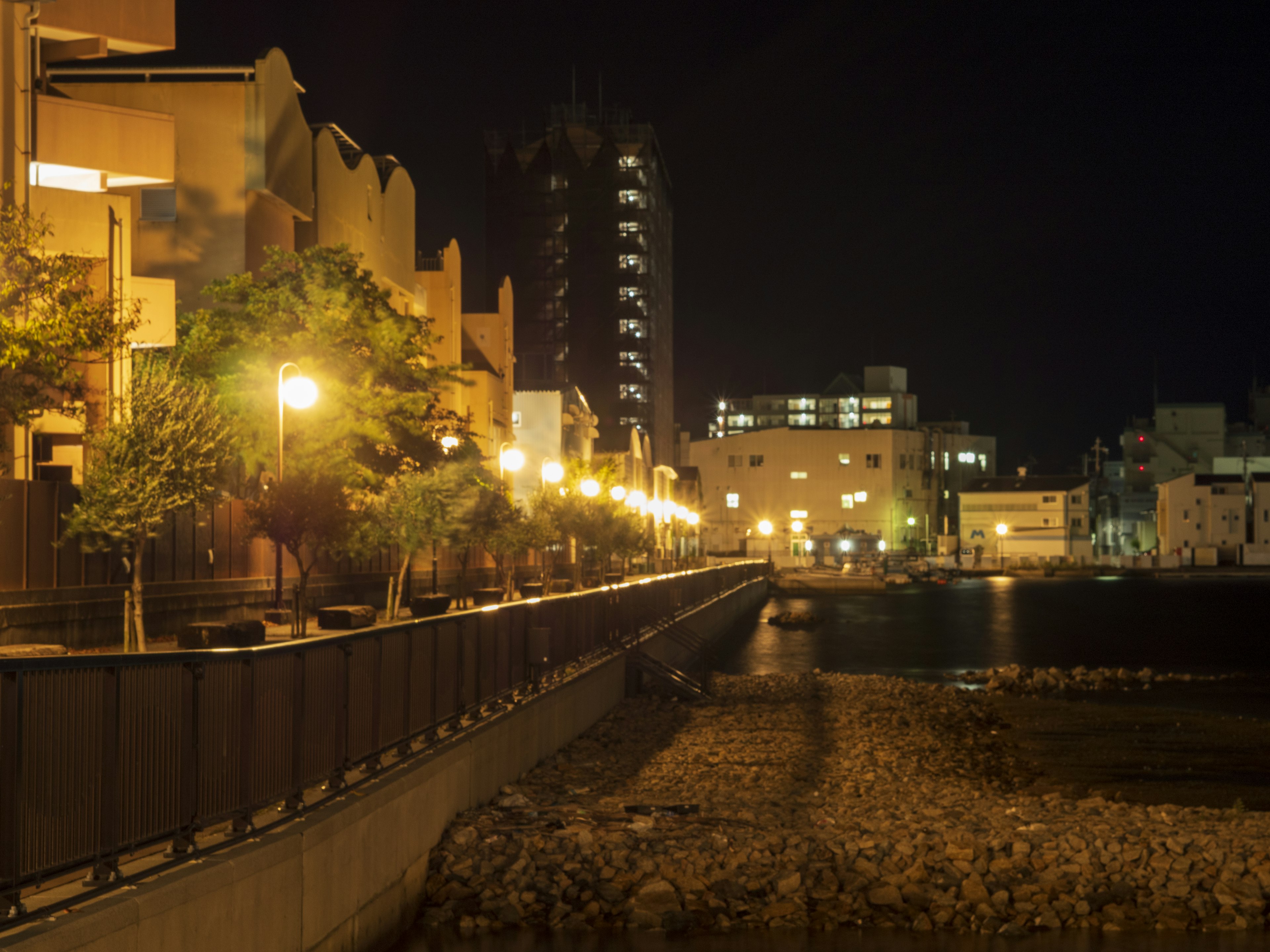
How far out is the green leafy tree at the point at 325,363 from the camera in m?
31.4

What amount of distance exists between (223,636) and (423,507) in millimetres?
18453

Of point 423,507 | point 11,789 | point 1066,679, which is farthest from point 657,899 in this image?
point 1066,679

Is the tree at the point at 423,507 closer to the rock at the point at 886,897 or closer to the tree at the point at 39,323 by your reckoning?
the tree at the point at 39,323

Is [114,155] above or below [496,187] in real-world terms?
below

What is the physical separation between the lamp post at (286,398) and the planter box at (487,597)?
996 centimetres

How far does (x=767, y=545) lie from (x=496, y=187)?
52.2m

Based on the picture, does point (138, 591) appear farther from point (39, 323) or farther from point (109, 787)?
point (109, 787)

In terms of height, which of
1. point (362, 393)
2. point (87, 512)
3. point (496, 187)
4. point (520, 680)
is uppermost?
point (496, 187)

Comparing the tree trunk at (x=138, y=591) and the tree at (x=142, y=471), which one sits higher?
the tree at (x=142, y=471)

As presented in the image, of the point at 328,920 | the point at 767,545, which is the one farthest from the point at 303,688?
the point at 767,545

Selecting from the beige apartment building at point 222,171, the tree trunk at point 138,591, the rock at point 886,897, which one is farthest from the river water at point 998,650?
the beige apartment building at point 222,171

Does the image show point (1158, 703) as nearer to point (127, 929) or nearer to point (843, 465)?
point (127, 929)

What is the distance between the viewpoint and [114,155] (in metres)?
34.9

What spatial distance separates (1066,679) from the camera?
3975cm
